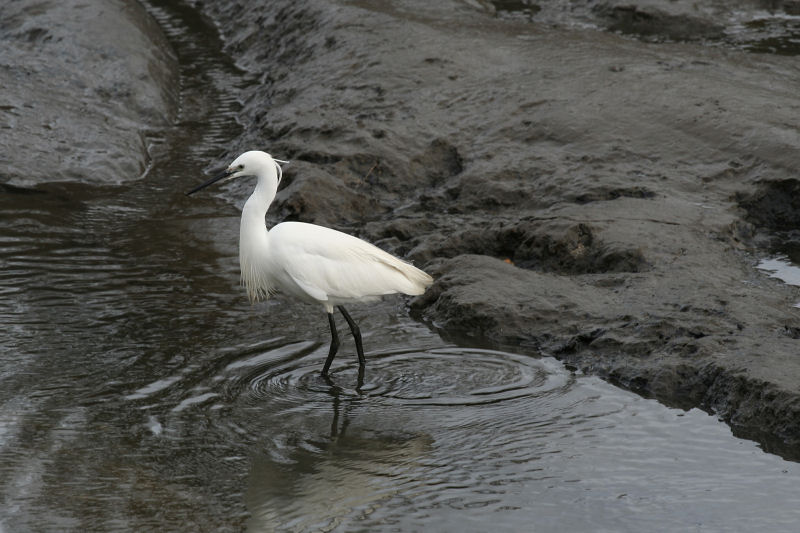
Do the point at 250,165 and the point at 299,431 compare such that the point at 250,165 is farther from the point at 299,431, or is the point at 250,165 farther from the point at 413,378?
the point at 299,431

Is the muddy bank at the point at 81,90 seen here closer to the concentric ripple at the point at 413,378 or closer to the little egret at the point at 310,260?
the little egret at the point at 310,260

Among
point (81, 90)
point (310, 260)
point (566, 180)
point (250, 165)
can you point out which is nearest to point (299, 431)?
point (310, 260)

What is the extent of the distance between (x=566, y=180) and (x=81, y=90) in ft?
18.3

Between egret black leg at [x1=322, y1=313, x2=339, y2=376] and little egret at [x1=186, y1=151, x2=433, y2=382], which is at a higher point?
little egret at [x1=186, y1=151, x2=433, y2=382]

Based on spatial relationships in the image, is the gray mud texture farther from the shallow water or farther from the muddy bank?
the muddy bank

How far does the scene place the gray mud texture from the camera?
5656 mm

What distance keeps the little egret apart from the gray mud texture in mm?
656

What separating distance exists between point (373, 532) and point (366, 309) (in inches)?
112

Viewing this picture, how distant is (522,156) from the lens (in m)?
8.39

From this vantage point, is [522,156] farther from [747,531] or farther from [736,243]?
[747,531]

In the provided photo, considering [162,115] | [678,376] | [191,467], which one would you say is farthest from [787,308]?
[162,115]

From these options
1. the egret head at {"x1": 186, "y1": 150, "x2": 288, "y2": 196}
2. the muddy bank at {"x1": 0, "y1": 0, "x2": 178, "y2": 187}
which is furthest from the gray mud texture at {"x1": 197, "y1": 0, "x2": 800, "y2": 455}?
the egret head at {"x1": 186, "y1": 150, "x2": 288, "y2": 196}

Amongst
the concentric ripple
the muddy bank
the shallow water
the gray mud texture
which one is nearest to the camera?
the shallow water

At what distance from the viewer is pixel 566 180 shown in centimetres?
799
